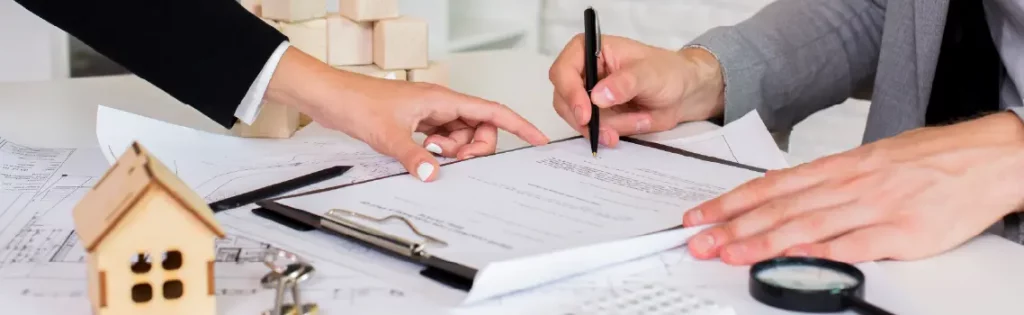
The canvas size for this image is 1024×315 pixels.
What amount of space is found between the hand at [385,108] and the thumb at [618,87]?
0.22 ft

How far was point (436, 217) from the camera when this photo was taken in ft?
2.35

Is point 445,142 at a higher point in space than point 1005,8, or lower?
lower

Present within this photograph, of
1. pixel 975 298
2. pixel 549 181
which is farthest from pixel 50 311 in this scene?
pixel 975 298

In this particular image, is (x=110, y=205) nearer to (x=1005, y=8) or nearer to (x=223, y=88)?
(x=223, y=88)

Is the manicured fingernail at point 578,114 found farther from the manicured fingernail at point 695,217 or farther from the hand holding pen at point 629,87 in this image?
the manicured fingernail at point 695,217

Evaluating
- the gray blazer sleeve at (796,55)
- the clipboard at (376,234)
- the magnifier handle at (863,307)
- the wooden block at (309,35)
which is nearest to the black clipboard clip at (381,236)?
the clipboard at (376,234)

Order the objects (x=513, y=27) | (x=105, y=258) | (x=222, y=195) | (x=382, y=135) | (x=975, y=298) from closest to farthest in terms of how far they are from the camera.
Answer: (x=105, y=258)
(x=975, y=298)
(x=222, y=195)
(x=382, y=135)
(x=513, y=27)

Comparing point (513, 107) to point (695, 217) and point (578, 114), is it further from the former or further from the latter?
point (695, 217)

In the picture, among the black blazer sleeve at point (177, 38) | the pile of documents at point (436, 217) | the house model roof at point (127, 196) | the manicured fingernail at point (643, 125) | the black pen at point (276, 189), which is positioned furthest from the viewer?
the manicured fingernail at point (643, 125)

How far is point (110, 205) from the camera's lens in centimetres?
52

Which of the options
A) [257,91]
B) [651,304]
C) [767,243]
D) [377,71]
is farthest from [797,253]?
[377,71]

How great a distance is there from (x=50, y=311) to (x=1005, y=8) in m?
0.83

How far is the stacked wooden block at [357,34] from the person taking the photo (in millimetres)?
1134

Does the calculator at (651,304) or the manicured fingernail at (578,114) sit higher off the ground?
the manicured fingernail at (578,114)
